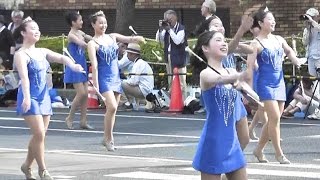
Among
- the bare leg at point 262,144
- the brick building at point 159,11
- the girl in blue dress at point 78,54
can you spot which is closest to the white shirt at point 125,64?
the girl in blue dress at point 78,54

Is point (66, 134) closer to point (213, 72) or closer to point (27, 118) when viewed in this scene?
point (27, 118)

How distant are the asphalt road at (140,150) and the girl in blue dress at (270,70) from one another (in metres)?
0.55

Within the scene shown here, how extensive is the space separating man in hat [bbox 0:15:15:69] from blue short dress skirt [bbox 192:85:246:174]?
15.2 m

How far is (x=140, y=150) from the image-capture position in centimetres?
1424

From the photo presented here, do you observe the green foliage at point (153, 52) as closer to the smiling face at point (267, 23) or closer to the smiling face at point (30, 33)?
the smiling face at point (267, 23)

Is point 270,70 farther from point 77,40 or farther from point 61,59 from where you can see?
point 77,40

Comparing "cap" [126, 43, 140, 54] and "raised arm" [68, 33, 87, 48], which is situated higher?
"raised arm" [68, 33, 87, 48]

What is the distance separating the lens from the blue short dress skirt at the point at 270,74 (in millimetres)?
12188

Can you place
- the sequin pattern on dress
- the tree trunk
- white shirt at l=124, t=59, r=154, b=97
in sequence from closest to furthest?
the sequin pattern on dress
white shirt at l=124, t=59, r=154, b=97
the tree trunk

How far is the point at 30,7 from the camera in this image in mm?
30156

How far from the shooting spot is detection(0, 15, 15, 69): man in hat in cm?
2297

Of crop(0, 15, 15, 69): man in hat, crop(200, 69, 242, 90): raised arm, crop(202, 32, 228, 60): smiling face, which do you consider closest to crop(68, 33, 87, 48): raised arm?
crop(0, 15, 15, 69): man in hat

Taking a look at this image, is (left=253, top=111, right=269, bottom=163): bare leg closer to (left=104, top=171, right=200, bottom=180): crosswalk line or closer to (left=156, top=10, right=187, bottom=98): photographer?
(left=104, top=171, right=200, bottom=180): crosswalk line

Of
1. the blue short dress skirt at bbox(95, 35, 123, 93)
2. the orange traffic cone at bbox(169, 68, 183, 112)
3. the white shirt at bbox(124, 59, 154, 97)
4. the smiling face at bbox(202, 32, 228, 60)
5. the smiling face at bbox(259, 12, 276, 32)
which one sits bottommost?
the orange traffic cone at bbox(169, 68, 183, 112)
